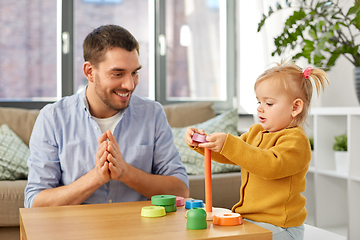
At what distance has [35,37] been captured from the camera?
3229 millimetres

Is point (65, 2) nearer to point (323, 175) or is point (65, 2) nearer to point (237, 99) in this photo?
point (237, 99)

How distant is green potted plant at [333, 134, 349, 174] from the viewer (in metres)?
2.30

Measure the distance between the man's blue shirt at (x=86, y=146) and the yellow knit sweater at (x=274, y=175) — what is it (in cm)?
47

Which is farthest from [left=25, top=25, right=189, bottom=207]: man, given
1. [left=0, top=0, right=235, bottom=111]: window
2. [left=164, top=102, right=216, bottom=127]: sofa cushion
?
[left=0, top=0, right=235, bottom=111]: window

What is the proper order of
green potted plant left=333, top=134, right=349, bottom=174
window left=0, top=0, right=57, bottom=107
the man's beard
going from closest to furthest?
the man's beard < green potted plant left=333, top=134, right=349, bottom=174 < window left=0, top=0, right=57, bottom=107

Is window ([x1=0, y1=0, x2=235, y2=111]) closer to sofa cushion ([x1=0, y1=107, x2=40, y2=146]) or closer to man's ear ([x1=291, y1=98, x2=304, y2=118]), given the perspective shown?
sofa cushion ([x1=0, y1=107, x2=40, y2=146])

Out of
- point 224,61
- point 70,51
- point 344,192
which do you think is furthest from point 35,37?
point 344,192

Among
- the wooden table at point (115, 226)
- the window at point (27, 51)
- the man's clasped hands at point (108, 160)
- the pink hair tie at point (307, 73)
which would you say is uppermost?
Result: the window at point (27, 51)

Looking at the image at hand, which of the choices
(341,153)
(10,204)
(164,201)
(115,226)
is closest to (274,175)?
(164,201)

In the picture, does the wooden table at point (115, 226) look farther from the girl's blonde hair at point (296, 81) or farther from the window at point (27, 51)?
the window at point (27, 51)

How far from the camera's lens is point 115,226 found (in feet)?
2.99

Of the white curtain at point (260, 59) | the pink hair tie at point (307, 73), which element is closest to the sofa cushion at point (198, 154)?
the white curtain at point (260, 59)

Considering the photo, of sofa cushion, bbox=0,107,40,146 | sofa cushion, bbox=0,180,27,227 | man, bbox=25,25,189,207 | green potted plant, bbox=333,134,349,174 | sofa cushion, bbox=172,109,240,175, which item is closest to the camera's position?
man, bbox=25,25,189,207

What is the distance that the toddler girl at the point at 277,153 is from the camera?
103 cm
